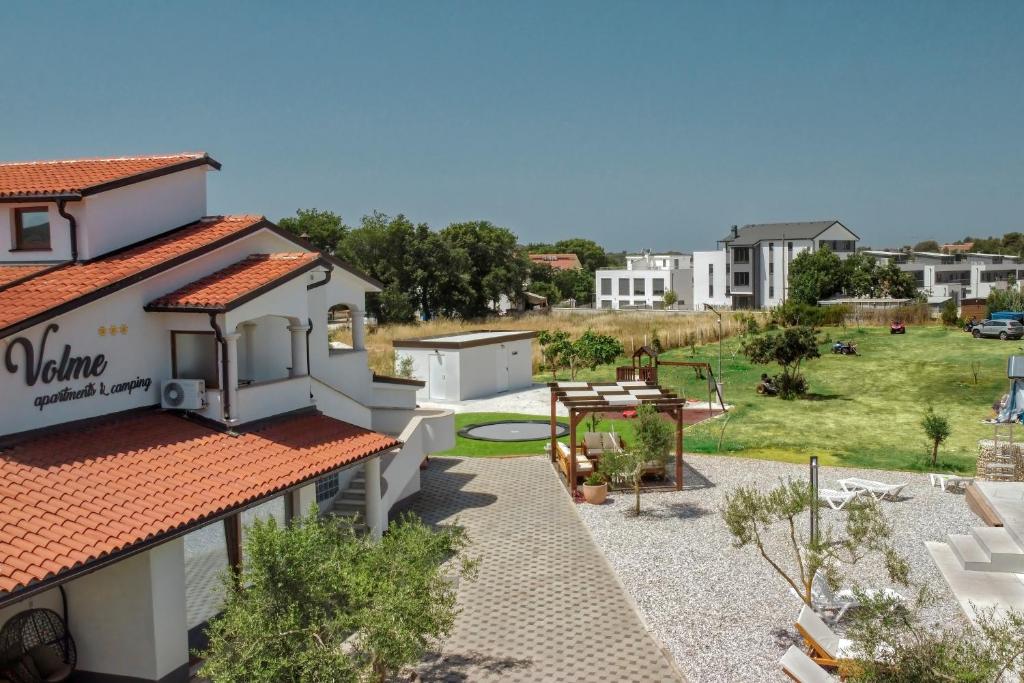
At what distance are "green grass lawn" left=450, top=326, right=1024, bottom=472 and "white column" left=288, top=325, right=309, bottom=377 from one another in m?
10.7

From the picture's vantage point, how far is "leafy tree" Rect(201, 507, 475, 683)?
7863mm

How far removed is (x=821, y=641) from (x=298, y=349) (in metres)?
11.3

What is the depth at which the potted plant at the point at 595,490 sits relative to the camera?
2119 cm

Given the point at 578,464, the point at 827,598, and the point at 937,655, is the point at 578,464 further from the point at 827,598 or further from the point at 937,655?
the point at 937,655

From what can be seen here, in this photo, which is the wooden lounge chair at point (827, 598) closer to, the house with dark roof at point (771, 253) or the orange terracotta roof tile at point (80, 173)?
the orange terracotta roof tile at point (80, 173)

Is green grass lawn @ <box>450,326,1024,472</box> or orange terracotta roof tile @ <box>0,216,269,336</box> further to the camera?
green grass lawn @ <box>450,326,1024,472</box>

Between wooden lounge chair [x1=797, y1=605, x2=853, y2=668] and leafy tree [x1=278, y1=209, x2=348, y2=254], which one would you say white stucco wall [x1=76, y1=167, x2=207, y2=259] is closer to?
wooden lounge chair [x1=797, y1=605, x2=853, y2=668]

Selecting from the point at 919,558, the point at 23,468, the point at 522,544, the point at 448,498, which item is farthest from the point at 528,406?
the point at 23,468

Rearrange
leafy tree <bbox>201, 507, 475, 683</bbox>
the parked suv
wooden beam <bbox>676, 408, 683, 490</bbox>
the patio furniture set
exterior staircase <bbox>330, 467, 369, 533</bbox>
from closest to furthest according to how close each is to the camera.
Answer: leafy tree <bbox>201, 507, 475, 683</bbox> → exterior staircase <bbox>330, 467, 369, 533</bbox> → wooden beam <bbox>676, 408, 683, 490</bbox> → the patio furniture set → the parked suv

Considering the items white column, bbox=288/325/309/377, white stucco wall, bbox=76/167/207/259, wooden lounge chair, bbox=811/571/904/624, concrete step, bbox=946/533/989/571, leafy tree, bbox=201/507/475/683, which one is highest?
white stucco wall, bbox=76/167/207/259

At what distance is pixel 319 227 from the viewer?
380 ft

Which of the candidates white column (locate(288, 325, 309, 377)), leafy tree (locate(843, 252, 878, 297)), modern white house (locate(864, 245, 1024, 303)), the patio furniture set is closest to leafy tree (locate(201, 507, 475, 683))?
white column (locate(288, 325, 309, 377))

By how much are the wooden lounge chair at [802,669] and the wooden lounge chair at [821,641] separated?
1.75 ft

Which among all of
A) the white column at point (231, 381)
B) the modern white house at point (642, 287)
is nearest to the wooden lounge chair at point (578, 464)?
the white column at point (231, 381)
